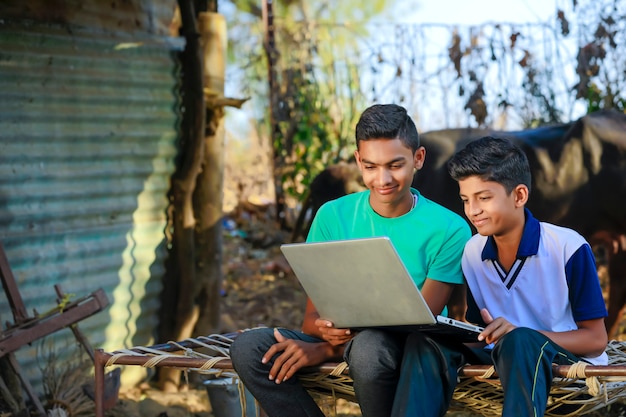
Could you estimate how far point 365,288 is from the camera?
3.01m

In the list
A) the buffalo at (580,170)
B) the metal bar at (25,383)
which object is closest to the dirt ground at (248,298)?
the metal bar at (25,383)

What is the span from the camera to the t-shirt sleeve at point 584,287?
3.13 meters

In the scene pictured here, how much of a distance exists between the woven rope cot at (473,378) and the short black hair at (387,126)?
77 centimetres

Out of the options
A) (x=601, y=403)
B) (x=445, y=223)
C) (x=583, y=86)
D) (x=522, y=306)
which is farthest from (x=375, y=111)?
(x=583, y=86)

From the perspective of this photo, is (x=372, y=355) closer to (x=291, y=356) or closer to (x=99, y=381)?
(x=291, y=356)

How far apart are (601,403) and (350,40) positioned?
570 cm

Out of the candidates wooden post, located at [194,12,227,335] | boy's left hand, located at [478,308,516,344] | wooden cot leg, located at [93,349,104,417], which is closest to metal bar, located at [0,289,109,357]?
wooden cot leg, located at [93,349,104,417]

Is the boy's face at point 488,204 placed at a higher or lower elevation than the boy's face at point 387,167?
lower

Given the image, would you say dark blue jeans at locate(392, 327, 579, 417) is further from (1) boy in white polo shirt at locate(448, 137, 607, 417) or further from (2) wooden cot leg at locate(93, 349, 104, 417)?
(2) wooden cot leg at locate(93, 349, 104, 417)

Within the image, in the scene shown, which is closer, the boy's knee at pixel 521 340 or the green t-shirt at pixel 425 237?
the boy's knee at pixel 521 340

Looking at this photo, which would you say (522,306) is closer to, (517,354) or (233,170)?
(517,354)

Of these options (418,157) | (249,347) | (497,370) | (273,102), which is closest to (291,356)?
(249,347)

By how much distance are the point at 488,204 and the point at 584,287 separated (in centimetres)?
40

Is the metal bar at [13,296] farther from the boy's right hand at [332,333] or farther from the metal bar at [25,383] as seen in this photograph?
the boy's right hand at [332,333]
